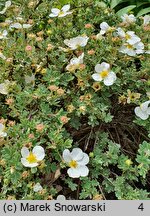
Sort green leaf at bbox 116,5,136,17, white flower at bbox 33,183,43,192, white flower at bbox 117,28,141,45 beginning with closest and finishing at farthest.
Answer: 1. white flower at bbox 33,183,43,192
2. white flower at bbox 117,28,141,45
3. green leaf at bbox 116,5,136,17

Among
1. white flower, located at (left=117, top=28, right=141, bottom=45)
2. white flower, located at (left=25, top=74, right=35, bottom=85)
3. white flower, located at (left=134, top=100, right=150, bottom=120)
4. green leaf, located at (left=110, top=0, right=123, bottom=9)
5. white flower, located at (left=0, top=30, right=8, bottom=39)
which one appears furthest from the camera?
green leaf, located at (left=110, top=0, right=123, bottom=9)

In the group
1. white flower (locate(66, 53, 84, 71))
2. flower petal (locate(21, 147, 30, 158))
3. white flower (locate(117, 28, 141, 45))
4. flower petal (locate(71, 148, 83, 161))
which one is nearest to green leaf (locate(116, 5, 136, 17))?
white flower (locate(117, 28, 141, 45))

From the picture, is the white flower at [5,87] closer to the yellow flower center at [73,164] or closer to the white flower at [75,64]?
the white flower at [75,64]

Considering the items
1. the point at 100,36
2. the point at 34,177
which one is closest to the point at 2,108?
the point at 34,177

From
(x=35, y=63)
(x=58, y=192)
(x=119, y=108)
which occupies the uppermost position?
(x=35, y=63)

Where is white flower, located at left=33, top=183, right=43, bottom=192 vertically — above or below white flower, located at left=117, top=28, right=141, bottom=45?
below

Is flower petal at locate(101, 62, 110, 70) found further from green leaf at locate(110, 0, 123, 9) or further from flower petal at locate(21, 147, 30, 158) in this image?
green leaf at locate(110, 0, 123, 9)

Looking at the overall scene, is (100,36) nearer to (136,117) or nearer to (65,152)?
(136,117)

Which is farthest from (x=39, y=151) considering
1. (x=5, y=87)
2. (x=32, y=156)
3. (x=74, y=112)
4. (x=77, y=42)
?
(x=77, y=42)
